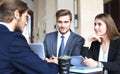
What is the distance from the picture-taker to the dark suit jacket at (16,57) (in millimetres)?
1375

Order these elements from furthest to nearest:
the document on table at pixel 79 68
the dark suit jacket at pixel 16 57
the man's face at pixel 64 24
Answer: the man's face at pixel 64 24
the document on table at pixel 79 68
the dark suit jacket at pixel 16 57

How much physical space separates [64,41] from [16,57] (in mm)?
1048

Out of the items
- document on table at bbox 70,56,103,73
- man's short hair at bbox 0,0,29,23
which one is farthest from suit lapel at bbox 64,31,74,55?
man's short hair at bbox 0,0,29,23

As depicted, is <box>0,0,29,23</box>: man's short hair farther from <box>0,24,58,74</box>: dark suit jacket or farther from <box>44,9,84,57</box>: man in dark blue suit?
<box>44,9,84,57</box>: man in dark blue suit

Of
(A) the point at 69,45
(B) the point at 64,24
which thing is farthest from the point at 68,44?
(B) the point at 64,24

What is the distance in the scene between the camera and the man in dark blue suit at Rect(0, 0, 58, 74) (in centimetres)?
138

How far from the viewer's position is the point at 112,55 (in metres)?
2.13

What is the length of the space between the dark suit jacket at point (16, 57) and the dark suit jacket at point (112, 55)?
28.0 inches

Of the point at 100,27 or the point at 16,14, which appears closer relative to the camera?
the point at 16,14

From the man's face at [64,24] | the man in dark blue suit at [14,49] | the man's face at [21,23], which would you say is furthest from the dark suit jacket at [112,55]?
the man's face at [21,23]

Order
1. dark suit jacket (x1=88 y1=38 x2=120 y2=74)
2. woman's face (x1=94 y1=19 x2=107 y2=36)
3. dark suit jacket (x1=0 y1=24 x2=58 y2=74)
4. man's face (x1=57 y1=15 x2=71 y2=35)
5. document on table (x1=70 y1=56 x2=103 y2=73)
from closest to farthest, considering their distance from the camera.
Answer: dark suit jacket (x1=0 y1=24 x2=58 y2=74) → document on table (x1=70 y1=56 x2=103 y2=73) → dark suit jacket (x1=88 y1=38 x2=120 y2=74) → woman's face (x1=94 y1=19 x2=107 y2=36) → man's face (x1=57 y1=15 x2=71 y2=35)

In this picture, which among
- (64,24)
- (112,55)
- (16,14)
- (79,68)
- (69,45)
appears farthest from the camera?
(64,24)

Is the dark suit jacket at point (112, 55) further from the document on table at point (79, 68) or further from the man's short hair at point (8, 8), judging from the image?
the man's short hair at point (8, 8)

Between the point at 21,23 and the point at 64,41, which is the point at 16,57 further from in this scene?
the point at 64,41
